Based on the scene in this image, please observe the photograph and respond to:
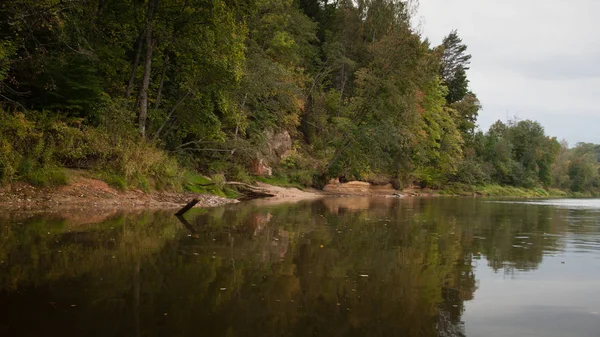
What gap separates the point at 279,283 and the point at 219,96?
19216 mm

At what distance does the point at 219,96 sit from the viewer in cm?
2425

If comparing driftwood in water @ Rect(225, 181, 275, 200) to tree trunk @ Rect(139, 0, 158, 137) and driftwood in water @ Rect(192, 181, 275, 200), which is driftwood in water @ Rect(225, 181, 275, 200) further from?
tree trunk @ Rect(139, 0, 158, 137)

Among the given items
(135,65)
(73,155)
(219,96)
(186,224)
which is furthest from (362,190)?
(186,224)

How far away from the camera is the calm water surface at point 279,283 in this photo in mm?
4637

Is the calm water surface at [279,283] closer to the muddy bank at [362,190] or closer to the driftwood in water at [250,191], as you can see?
the driftwood in water at [250,191]

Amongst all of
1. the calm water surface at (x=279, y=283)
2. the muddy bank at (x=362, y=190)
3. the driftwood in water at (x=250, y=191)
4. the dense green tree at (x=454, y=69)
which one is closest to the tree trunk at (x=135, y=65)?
the driftwood in water at (x=250, y=191)

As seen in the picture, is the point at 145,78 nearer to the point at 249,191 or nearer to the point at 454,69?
the point at 249,191

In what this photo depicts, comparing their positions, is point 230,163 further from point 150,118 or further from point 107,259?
point 107,259

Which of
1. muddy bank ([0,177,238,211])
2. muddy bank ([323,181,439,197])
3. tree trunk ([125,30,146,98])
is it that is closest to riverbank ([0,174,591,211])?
muddy bank ([0,177,238,211])

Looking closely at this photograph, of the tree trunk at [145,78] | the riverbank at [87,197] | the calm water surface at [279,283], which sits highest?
the tree trunk at [145,78]

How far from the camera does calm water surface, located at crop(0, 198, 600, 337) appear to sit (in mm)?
4637

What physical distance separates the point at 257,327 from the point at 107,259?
3790 millimetres

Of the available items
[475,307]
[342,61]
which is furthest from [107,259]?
[342,61]

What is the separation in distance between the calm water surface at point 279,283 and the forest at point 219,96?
559cm
